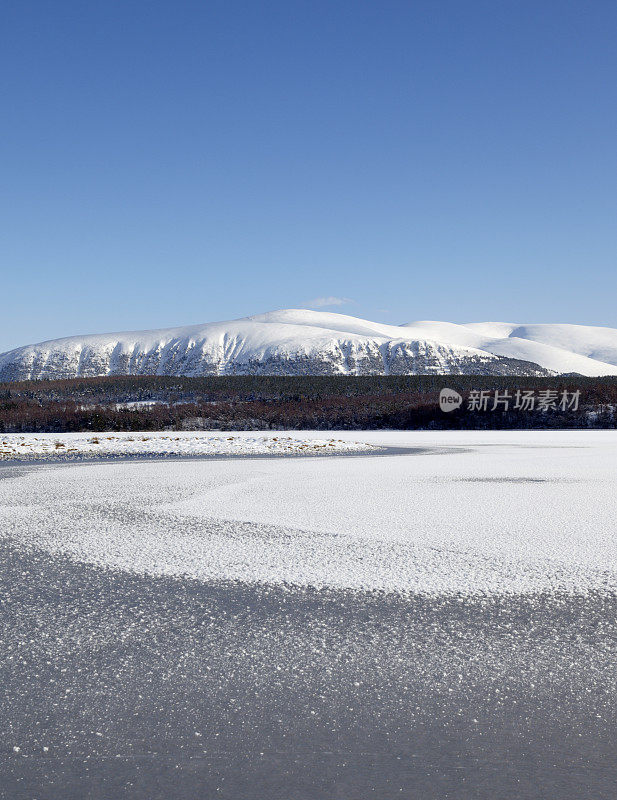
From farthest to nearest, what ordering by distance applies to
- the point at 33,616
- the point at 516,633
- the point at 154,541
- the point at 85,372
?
the point at 85,372
the point at 154,541
the point at 33,616
the point at 516,633

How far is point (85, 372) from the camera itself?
630 feet

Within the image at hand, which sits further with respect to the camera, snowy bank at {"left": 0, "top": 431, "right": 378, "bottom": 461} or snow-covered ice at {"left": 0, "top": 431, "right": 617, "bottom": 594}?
snowy bank at {"left": 0, "top": 431, "right": 378, "bottom": 461}

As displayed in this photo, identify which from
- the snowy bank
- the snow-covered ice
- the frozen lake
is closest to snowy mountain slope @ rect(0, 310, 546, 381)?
the snowy bank

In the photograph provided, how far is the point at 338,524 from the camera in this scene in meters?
10.1

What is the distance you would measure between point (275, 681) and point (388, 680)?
2.41ft

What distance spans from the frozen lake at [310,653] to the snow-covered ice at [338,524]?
0.19 ft

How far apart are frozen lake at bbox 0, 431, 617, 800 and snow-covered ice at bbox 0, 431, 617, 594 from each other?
59 millimetres

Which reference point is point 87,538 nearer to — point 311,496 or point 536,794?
point 311,496

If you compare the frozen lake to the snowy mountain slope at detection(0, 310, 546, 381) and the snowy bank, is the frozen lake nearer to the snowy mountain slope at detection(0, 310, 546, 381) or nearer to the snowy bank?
the snowy bank

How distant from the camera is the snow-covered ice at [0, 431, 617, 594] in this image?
287 inches

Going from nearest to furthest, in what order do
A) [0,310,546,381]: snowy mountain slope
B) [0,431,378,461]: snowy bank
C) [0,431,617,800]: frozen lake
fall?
[0,431,617,800]: frozen lake, [0,431,378,461]: snowy bank, [0,310,546,381]: snowy mountain slope

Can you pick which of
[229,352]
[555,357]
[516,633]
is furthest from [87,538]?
[555,357]

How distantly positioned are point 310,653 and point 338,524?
5025 mm

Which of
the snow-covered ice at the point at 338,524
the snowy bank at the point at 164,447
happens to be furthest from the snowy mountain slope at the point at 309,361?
the snow-covered ice at the point at 338,524
